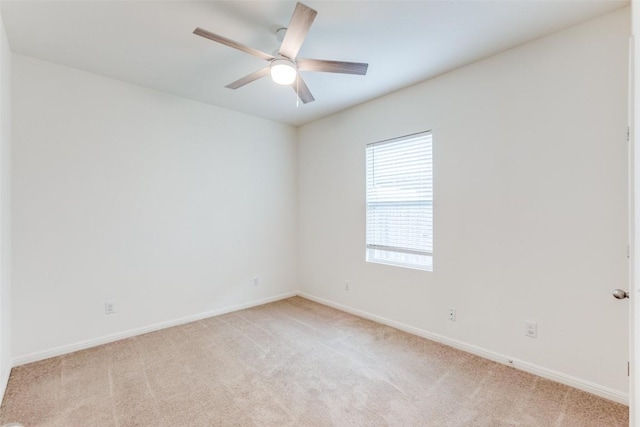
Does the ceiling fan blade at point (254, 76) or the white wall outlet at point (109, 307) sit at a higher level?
the ceiling fan blade at point (254, 76)

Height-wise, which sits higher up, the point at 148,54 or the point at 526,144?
the point at 148,54

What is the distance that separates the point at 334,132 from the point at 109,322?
3275 millimetres

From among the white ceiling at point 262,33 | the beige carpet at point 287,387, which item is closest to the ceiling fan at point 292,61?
the white ceiling at point 262,33

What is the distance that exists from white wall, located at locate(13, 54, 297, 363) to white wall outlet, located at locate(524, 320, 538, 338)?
9.77 ft

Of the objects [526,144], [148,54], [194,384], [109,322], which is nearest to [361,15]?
[526,144]

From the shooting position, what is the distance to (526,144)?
90.6 inches

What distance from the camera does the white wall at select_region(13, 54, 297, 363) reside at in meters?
2.51

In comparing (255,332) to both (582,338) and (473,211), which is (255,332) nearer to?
(473,211)

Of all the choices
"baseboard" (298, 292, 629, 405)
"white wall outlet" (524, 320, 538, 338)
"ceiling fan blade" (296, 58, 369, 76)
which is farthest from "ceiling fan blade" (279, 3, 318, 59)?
"baseboard" (298, 292, 629, 405)

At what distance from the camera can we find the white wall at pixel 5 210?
6.78 feet

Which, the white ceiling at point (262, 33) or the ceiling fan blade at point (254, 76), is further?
the ceiling fan blade at point (254, 76)

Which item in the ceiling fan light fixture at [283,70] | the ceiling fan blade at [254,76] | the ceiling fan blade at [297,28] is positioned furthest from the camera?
the ceiling fan blade at [254,76]

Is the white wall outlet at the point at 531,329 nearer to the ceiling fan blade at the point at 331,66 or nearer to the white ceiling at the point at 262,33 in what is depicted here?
the white ceiling at the point at 262,33

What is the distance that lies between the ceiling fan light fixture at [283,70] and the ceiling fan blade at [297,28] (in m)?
0.05
